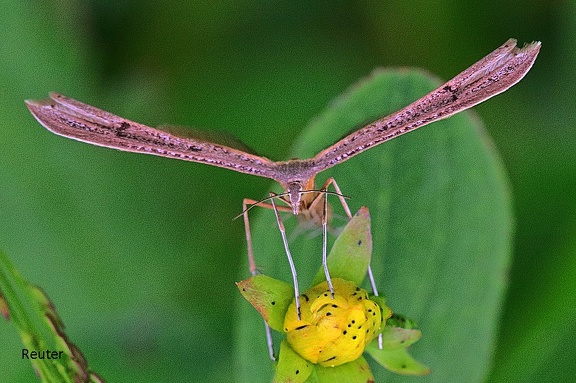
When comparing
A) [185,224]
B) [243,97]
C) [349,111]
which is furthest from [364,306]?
[243,97]

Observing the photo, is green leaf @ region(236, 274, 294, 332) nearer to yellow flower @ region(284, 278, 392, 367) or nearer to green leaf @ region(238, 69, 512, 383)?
yellow flower @ region(284, 278, 392, 367)

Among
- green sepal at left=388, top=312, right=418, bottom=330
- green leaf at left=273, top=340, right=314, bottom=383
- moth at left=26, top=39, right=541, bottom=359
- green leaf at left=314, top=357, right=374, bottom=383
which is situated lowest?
green leaf at left=314, top=357, right=374, bottom=383

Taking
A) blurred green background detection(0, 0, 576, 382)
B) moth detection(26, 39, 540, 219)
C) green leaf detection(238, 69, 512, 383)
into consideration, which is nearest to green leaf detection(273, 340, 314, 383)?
moth detection(26, 39, 540, 219)

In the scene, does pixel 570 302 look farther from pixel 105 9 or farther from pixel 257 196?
pixel 105 9

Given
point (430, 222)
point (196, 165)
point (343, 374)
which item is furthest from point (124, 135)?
point (196, 165)

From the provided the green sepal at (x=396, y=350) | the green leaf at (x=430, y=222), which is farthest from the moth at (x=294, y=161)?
the green leaf at (x=430, y=222)

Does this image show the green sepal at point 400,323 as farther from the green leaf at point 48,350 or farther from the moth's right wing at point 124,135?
the green leaf at point 48,350
